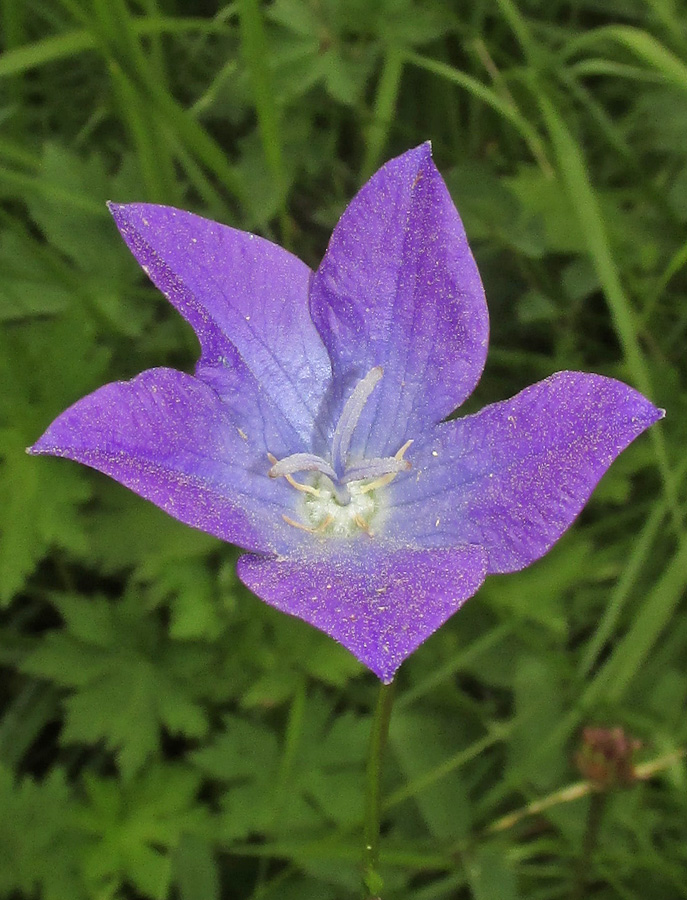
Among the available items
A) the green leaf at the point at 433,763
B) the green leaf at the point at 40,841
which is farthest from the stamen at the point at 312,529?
the green leaf at the point at 40,841

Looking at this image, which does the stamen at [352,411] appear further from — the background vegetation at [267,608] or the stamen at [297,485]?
the background vegetation at [267,608]

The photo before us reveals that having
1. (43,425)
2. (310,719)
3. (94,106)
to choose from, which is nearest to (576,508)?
(310,719)

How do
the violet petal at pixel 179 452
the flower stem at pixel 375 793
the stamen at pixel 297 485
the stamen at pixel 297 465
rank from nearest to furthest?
1. the violet petal at pixel 179 452
2. the flower stem at pixel 375 793
3. the stamen at pixel 297 465
4. the stamen at pixel 297 485

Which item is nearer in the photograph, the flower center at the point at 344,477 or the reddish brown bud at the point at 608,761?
the flower center at the point at 344,477

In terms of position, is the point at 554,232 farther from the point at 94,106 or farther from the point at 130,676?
the point at 130,676

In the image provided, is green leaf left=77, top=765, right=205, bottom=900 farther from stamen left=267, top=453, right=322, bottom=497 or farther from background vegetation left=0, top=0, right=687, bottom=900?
stamen left=267, top=453, right=322, bottom=497

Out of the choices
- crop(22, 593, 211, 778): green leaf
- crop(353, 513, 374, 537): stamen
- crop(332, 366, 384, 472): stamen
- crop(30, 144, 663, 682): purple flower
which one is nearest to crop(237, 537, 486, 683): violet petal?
crop(30, 144, 663, 682): purple flower

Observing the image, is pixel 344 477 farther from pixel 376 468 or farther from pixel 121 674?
pixel 121 674
